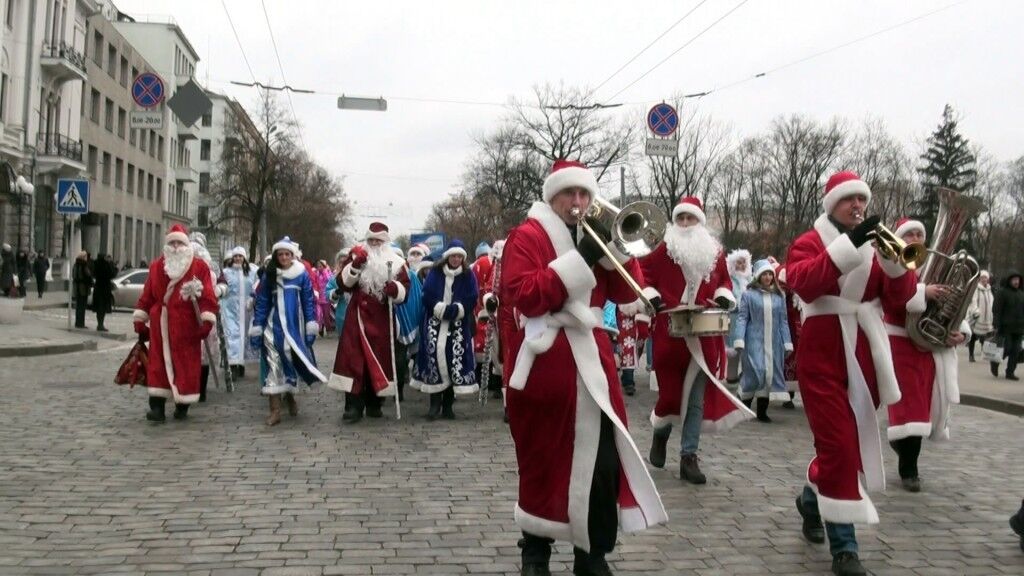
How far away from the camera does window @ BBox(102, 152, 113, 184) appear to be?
53.4m

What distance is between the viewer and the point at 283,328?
9695 mm

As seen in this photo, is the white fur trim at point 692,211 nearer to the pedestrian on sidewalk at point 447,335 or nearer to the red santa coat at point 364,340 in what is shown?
the pedestrian on sidewalk at point 447,335

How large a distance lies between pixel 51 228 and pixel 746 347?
37994 mm

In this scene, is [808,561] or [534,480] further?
[808,561]

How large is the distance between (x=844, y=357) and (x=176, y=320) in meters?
6.64

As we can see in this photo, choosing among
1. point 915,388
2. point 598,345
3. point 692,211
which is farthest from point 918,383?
point 598,345

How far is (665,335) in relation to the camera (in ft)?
23.4

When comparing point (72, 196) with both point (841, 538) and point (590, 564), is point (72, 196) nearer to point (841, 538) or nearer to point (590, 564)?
point (590, 564)

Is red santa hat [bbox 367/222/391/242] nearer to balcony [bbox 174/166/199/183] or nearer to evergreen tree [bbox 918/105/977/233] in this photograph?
evergreen tree [bbox 918/105/977/233]

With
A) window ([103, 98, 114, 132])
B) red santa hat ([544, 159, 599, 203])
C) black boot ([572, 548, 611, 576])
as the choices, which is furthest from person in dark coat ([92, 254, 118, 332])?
window ([103, 98, 114, 132])

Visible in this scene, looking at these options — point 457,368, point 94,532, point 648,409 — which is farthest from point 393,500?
point 648,409

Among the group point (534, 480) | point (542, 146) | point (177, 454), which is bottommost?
point (177, 454)

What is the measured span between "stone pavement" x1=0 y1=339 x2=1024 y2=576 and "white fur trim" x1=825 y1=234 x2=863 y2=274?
1.54m

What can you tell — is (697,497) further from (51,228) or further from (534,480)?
(51,228)
